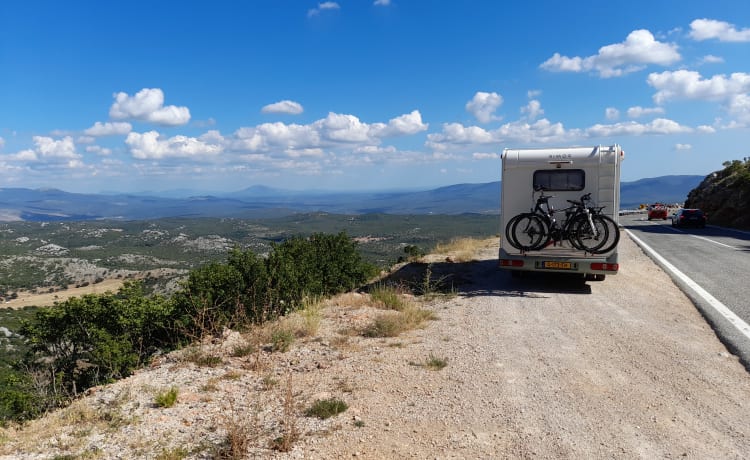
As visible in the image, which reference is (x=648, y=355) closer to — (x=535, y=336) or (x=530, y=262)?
(x=535, y=336)

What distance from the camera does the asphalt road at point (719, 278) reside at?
21.3ft

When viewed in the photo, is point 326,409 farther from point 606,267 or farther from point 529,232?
point 606,267

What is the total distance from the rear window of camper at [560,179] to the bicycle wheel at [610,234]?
855mm

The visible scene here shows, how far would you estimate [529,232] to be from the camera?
31.3 feet

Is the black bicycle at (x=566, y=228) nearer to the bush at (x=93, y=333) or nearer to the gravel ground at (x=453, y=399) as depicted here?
the gravel ground at (x=453, y=399)

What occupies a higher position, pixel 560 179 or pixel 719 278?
pixel 560 179

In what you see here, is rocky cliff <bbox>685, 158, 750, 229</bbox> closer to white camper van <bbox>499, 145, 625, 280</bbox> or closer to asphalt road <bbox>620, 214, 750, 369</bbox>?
asphalt road <bbox>620, 214, 750, 369</bbox>

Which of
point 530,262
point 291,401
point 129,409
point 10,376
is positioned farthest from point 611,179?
point 10,376

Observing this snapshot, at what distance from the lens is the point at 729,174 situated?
3850 cm

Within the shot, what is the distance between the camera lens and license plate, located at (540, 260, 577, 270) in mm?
9359

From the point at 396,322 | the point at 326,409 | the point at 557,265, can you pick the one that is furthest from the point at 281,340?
the point at 557,265

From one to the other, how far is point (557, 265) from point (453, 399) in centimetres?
598

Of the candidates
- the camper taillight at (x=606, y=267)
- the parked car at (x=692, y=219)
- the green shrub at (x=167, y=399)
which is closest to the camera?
the green shrub at (x=167, y=399)

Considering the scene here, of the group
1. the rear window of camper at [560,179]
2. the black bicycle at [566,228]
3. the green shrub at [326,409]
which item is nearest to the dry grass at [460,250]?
the black bicycle at [566,228]
